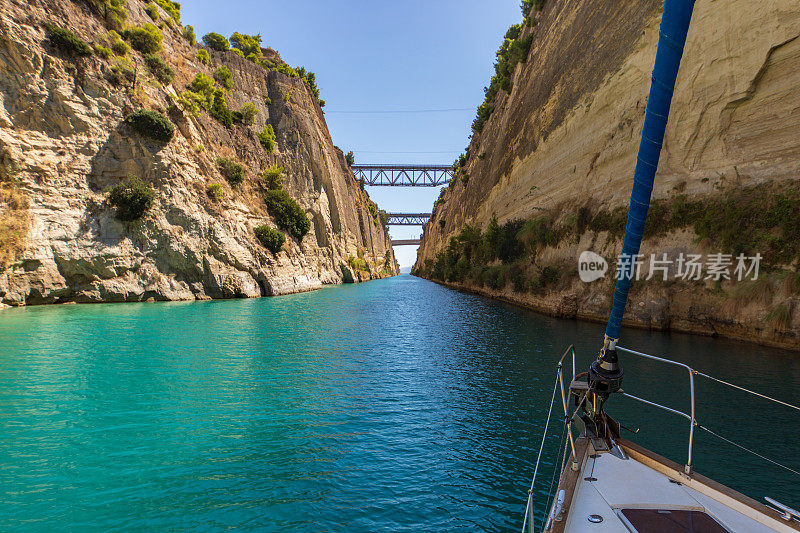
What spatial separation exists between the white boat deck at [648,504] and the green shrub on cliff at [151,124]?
32049 mm

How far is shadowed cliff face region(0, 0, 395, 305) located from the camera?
21016 millimetres

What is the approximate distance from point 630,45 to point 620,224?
1089 cm

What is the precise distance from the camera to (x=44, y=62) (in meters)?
22.5

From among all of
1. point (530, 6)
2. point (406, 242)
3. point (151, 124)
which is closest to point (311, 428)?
point (151, 124)

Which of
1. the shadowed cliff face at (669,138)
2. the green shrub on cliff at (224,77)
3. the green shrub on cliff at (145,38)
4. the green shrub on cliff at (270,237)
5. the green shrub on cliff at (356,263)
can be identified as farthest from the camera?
the green shrub on cliff at (356,263)

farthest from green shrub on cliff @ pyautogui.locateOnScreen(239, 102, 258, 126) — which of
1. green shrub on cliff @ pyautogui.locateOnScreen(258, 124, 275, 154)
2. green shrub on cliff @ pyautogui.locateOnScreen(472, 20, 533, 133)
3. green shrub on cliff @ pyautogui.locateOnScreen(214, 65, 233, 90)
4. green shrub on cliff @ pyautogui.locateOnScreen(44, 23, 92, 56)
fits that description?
green shrub on cliff @ pyautogui.locateOnScreen(472, 20, 533, 133)

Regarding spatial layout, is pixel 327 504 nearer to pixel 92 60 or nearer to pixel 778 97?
pixel 778 97

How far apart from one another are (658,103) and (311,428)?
22.9 feet

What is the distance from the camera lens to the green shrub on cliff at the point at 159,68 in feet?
95.8

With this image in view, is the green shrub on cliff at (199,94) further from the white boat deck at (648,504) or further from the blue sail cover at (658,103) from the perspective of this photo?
the white boat deck at (648,504)

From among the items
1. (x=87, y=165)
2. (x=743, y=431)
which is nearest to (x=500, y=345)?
(x=743, y=431)

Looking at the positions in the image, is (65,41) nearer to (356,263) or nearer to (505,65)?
(505,65)

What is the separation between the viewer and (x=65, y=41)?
76.5ft

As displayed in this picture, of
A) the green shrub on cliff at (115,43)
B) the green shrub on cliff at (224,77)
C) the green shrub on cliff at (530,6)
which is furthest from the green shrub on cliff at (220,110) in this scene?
the green shrub on cliff at (530,6)
